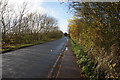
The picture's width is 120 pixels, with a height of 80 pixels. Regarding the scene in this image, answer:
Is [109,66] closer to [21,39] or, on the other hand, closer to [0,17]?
[0,17]

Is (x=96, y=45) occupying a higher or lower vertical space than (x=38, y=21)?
lower

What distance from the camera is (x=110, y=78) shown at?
4.15 metres

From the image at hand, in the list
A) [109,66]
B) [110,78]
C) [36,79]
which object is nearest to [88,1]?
[109,66]

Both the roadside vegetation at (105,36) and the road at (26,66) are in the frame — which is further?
the road at (26,66)

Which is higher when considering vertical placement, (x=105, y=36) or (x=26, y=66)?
(x=105, y=36)

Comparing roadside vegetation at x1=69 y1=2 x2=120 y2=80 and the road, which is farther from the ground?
roadside vegetation at x1=69 y1=2 x2=120 y2=80

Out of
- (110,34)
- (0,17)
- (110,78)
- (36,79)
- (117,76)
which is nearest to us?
(117,76)

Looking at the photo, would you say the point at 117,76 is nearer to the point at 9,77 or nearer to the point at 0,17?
the point at 9,77

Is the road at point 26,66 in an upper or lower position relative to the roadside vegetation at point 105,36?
lower

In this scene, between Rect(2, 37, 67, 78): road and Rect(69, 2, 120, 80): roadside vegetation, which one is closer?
Rect(69, 2, 120, 80): roadside vegetation

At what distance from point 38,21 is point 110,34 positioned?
41.3 meters

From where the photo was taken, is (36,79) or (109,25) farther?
(36,79)

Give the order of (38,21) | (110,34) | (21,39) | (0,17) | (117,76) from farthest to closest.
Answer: (38,21) < (21,39) < (0,17) < (110,34) < (117,76)

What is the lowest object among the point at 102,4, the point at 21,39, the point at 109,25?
the point at 21,39
